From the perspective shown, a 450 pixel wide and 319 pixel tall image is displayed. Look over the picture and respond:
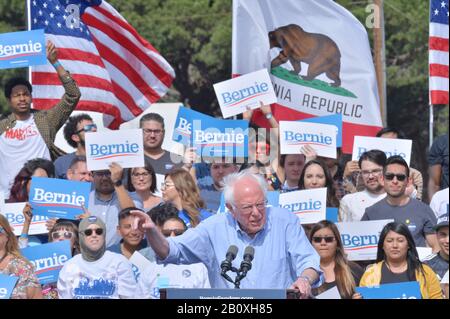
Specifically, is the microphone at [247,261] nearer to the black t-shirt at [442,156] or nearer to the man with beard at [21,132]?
the man with beard at [21,132]

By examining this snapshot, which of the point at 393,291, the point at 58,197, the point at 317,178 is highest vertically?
the point at 317,178

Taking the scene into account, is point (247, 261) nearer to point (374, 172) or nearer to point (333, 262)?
point (333, 262)

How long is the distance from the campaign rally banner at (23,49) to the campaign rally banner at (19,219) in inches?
61.6

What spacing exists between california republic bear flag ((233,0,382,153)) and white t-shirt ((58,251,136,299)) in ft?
13.9

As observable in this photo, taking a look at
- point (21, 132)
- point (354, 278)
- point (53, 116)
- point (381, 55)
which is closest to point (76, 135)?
point (53, 116)

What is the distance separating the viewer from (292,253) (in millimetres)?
8477

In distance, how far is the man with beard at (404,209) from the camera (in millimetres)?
10859

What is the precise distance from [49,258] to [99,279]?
92 centimetres

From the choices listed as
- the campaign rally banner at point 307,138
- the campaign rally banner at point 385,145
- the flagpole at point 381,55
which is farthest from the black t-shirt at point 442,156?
the flagpole at point 381,55

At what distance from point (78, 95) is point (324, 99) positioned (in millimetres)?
2744

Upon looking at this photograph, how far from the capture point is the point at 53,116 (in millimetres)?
12133

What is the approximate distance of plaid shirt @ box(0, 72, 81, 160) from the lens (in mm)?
11992

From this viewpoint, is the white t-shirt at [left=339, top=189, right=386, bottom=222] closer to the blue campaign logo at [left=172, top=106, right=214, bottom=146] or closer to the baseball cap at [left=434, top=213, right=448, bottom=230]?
the baseball cap at [left=434, top=213, right=448, bottom=230]
